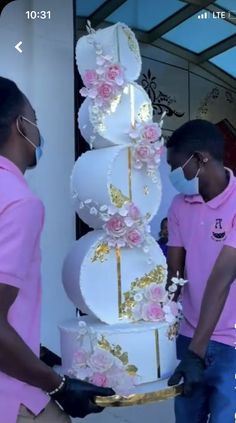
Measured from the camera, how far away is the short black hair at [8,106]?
1.40 meters

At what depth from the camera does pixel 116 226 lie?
1.96 meters

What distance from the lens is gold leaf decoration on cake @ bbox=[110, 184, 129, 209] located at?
1.95 meters

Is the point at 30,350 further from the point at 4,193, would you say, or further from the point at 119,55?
the point at 119,55

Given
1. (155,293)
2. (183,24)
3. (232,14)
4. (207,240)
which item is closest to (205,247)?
(207,240)

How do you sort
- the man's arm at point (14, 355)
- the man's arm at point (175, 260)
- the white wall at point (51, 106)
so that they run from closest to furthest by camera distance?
1. the man's arm at point (14, 355)
2. the man's arm at point (175, 260)
3. the white wall at point (51, 106)

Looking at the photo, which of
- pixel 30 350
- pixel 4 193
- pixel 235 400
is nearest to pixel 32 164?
pixel 4 193

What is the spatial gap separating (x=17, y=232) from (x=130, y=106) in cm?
87

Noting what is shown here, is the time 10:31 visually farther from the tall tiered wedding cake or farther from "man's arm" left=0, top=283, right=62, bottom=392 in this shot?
"man's arm" left=0, top=283, right=62, bottom=392

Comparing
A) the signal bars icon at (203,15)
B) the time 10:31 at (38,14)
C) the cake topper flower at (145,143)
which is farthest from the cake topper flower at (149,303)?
the signal bars icon at (203,15)

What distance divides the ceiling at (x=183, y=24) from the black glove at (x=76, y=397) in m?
2.59

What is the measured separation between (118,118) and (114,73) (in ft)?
0.44

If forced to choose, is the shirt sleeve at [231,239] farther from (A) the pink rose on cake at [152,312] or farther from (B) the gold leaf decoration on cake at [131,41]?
(B) the gold leaf decoration on cake at [131,41]

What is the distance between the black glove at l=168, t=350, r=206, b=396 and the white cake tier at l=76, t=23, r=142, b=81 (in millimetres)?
832

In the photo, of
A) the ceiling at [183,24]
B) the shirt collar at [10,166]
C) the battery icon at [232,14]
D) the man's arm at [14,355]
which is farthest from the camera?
the battery icon at [232,14]
